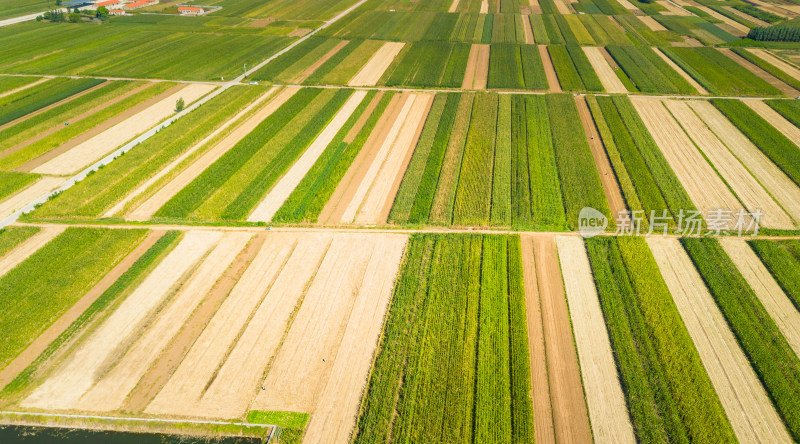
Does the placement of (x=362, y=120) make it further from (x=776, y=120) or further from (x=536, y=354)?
(x=776, y=120)

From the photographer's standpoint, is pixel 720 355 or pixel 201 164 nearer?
pixel 720 355

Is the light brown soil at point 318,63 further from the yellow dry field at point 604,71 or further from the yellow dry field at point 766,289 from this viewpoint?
the yellow dry field at point 766,289

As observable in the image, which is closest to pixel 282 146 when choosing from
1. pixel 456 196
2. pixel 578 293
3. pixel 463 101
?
pixel 456 196

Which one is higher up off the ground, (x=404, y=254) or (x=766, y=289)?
(x=404, y=254)

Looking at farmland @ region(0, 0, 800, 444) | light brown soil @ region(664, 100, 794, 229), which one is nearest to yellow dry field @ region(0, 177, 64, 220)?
farmland @ region(0, 0, 800, 444)

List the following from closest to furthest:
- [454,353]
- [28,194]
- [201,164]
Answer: [454,353], [28,194], [201,164]

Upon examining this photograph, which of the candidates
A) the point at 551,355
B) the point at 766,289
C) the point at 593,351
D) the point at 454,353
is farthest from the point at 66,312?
the point at 766,289

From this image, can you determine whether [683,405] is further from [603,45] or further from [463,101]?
[603,45]
